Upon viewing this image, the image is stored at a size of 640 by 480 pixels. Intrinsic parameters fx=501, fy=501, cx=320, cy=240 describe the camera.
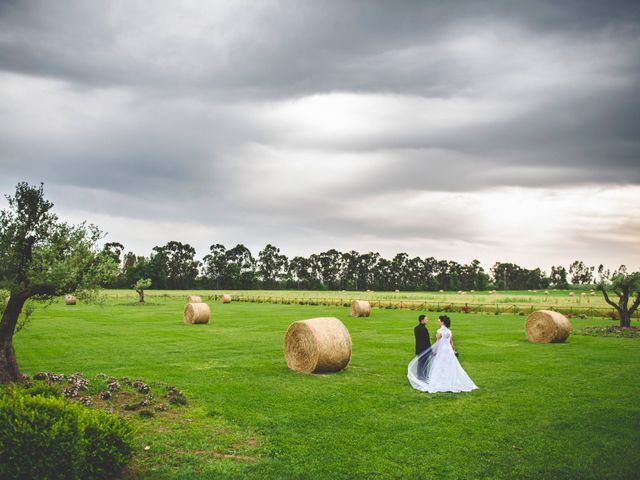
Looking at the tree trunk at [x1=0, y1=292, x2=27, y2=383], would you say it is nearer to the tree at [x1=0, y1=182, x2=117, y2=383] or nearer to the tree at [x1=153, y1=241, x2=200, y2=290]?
the tree at [x1=0, y1=182, x2=117, y2=383]

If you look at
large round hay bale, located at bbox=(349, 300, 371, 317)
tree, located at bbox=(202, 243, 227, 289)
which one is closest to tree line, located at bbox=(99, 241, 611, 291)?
tree, located at bbox=(202, 243, 227, 289)

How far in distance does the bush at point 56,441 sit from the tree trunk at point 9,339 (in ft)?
23.2

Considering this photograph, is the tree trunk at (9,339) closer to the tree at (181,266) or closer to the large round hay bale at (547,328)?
the large round hay bale at (547,328)

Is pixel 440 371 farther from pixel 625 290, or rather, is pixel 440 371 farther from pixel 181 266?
pixel 181 266

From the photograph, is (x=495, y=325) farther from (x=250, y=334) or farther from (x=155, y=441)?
(x=155, y=441)

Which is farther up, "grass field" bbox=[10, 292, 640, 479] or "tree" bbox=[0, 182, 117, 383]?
"tree" bbox=[0, 182, 117, 383]

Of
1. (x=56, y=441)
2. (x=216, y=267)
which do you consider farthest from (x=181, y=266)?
(x=56, y=441)

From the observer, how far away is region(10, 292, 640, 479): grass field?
938cm

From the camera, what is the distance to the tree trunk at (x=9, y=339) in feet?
47.7

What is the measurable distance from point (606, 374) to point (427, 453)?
11437 millimetres

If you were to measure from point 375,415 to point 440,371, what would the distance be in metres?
3.98

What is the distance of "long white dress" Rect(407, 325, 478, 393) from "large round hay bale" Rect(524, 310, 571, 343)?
45.4ft

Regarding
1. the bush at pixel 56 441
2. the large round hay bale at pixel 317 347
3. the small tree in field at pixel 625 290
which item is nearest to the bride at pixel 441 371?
the large round hay bale at pixel 317 347

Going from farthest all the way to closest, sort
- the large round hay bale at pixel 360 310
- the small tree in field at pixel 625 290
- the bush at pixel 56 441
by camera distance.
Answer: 1. the large round hay bale at pixel 360 310
2. the small tree in field at pixel 625 290
3. the bush at pixel 56 441
